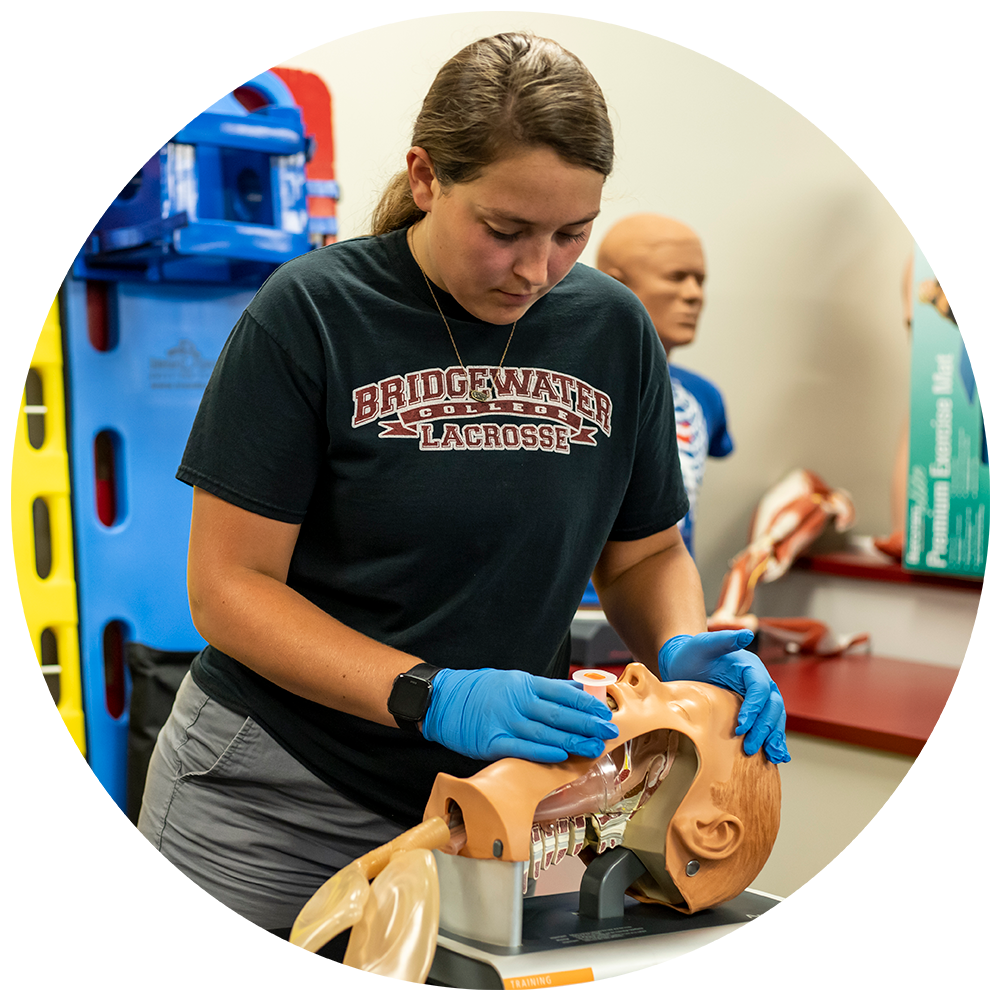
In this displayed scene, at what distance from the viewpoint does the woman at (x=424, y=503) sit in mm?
1069

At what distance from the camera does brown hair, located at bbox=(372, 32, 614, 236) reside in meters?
1.04

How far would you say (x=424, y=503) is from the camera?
1164 mm

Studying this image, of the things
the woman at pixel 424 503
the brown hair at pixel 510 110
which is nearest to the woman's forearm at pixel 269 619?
the woman at pixel 424 503

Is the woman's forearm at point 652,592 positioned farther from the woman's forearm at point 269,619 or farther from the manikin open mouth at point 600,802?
the woman's forearm at point 269,619

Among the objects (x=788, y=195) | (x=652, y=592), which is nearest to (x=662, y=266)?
(x=788, y=195)

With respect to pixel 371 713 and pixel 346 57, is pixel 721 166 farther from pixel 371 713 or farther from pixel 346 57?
pixel 371 713

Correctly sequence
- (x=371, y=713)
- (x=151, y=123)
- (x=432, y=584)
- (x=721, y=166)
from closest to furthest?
1. (x=371, y=713)
2. (x=432, y=584)
3. (x=151, y=123)
4. (x=721, y=166)

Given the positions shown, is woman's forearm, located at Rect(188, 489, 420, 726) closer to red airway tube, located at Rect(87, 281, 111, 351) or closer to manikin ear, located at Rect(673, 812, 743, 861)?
manikin ear, located at Rect(673, 812, 743, 861)

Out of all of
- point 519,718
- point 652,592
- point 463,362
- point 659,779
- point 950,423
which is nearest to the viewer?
point 519,718

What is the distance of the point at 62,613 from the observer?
2.23m

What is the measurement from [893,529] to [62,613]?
2218 mm

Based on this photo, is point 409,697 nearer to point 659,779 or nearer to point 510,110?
point 659,779

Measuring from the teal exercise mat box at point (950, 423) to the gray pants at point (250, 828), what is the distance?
2058 mm

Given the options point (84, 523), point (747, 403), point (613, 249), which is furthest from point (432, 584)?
point (747, 403)
